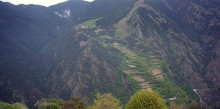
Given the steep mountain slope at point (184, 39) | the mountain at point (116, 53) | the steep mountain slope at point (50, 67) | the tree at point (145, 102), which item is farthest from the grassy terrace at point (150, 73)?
the tree at point (145, 102)

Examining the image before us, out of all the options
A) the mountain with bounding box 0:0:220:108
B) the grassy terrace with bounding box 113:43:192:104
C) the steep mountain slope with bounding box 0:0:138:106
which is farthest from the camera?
the mountain with bounding box 0:0:220:108

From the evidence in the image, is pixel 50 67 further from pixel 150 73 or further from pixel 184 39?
pixel 184 39

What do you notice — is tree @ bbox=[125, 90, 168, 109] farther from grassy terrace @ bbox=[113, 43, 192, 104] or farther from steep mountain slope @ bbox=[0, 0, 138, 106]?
grassy terrace @ bbox=[113, 43, 192, 104]

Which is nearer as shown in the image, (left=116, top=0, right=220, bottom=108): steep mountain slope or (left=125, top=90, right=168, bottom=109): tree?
(left=125, top=90, right=168, bottom=109): tree

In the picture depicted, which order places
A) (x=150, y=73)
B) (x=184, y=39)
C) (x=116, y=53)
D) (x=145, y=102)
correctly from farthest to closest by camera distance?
(x=184, y=39)
(x=116, y=53)
(x=150, y=73)
(x=145, y=102)

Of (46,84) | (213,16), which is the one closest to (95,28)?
(46,84)

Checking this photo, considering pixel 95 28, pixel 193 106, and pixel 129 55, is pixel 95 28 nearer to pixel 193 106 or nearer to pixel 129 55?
pixel 129 55

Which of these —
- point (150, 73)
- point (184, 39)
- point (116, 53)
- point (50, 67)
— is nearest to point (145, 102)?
point (150, 73)

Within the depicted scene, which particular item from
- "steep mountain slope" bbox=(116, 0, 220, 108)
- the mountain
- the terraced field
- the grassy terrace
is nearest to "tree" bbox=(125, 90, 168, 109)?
the mountain
